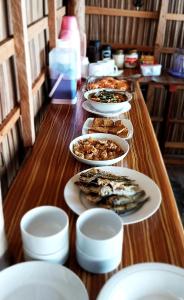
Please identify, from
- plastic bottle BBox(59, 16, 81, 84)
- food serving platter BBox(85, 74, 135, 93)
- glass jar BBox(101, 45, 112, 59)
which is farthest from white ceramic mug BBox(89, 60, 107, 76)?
glass jar BBox(101, 45, 112, 59)

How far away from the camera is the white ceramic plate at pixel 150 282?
54 centimetres

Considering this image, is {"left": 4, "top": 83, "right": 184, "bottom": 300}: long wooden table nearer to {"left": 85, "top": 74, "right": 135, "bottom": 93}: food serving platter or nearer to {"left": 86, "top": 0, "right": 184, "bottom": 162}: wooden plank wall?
{"left": 85, "top": 74, "right": 135, "bottom": 93}: food serving platter

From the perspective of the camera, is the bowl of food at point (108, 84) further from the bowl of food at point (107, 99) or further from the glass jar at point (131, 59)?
the glass jar at point (131, 59)

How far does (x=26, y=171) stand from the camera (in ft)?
3.11

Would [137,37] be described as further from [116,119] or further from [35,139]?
[35,139]

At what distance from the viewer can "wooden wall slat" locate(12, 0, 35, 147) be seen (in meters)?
0.89

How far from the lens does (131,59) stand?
2.28 metres

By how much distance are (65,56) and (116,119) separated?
42 cm

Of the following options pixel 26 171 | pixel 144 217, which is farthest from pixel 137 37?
pixel 144 217

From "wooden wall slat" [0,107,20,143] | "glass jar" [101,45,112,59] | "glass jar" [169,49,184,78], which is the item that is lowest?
"glass jar" [169,49,184,78]

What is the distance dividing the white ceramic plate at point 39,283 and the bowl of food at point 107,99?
907mm

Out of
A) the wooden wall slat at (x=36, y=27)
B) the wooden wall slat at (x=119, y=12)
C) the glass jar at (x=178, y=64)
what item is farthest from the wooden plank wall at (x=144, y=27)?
the wooden wall slat at (x=36, y=27)

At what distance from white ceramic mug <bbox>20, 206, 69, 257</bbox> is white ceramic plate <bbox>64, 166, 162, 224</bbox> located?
0.12m

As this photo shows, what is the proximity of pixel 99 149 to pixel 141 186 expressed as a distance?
255mm
